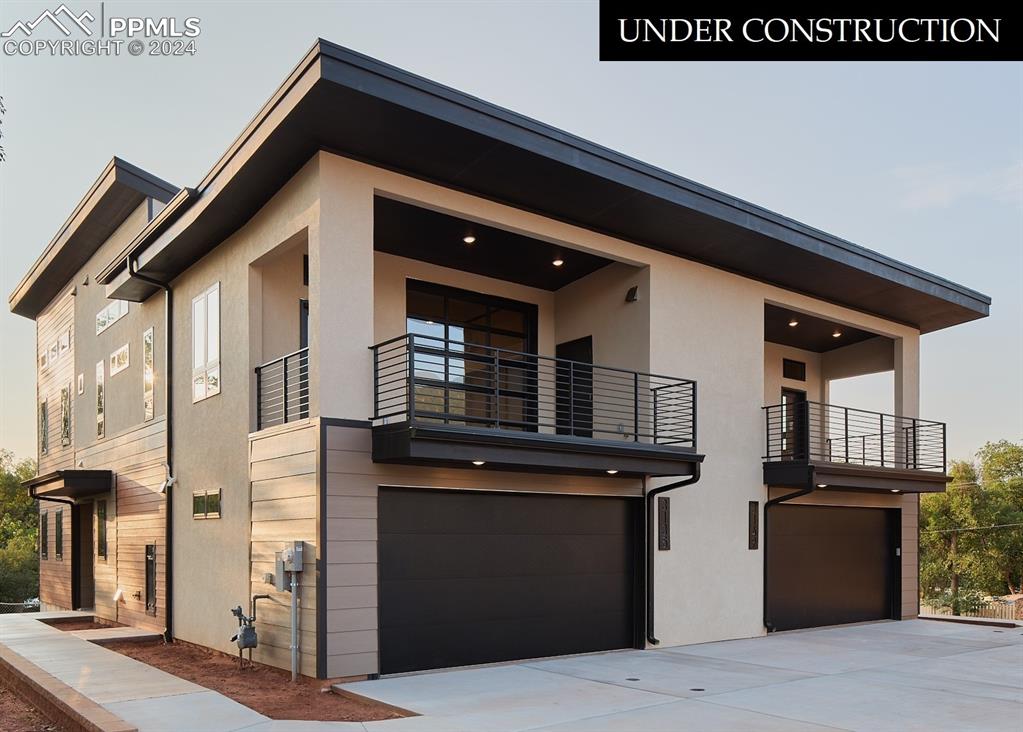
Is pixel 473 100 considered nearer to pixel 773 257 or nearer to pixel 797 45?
pixel 797 45

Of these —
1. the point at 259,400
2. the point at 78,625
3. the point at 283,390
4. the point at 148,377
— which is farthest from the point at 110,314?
the point at 283,390

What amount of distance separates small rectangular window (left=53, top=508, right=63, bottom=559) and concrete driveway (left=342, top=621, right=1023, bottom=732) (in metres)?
15.6

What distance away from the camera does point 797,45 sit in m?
10.0

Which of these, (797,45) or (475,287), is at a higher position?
(797,45)

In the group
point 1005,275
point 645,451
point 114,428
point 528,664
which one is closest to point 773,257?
point 645,451

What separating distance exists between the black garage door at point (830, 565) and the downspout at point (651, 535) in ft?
9.66

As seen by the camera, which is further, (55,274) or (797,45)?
(55,274)

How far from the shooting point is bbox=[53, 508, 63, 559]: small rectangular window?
72.1 ft

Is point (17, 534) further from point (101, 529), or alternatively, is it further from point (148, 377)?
point (148, 377)

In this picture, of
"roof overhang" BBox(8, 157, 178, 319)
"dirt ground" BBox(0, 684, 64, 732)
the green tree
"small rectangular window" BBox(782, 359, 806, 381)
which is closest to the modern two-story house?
"roof overhang" BBox(8, 157, 178, 319)

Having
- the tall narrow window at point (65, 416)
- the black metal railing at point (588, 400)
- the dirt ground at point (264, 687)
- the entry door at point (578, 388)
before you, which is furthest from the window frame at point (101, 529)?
the entry door at point (578, 388)

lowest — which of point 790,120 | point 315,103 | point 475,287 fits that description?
point 475,287

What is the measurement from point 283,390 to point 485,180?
12.3ft

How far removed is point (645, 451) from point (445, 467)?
286 cm
